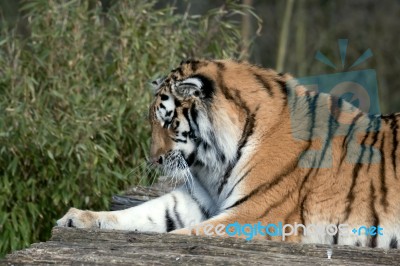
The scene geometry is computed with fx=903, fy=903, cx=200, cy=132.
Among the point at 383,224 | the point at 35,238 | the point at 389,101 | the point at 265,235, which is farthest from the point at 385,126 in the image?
the point at 389,101

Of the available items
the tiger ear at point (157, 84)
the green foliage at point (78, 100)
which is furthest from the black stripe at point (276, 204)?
the green foliage at point (78, 100)

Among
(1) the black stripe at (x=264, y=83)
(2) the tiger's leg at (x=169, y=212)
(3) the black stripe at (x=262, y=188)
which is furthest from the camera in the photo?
(2) the tiger's leg at (x=169, y=212)

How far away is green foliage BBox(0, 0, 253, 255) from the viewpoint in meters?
4.86

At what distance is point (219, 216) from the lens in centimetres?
316

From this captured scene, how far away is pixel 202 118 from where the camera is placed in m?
3.41

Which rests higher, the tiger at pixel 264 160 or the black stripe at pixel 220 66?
the black stripe at pixel 220 66

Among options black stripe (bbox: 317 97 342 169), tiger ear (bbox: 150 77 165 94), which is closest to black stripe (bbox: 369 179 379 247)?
black stripe (bbox: 317 97 342 169)

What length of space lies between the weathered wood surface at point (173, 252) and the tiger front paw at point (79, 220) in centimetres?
46

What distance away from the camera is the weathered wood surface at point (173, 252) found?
243cm

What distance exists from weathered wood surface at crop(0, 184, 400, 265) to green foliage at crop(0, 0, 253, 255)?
172 centimetres

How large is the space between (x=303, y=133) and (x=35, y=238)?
211 cm

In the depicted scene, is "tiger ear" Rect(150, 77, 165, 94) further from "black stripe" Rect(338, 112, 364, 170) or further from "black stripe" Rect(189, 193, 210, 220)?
"black stripe" Rect(338, 112, 364, 170)

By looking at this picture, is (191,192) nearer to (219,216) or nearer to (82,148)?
(219,216)

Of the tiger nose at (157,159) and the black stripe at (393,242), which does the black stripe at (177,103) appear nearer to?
the tiger nose at (157,159)
